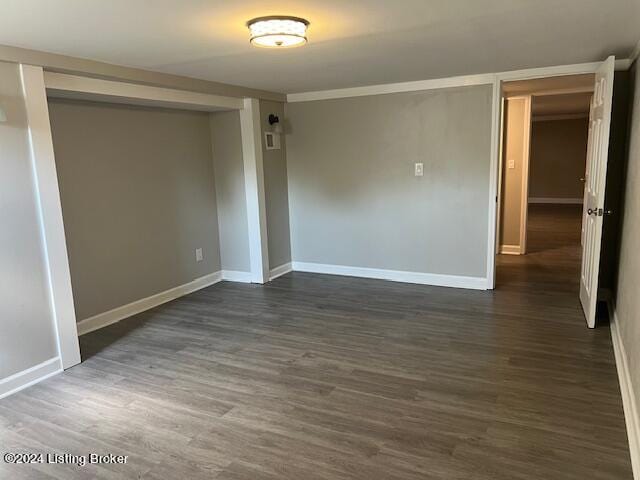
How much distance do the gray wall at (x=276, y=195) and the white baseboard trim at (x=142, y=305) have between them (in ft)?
2.37

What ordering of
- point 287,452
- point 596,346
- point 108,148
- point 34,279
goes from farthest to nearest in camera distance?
point 108,148 → point 596,346 → point 34,279 → point 287,452

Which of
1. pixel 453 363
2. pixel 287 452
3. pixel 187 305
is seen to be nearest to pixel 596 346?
pixel 453 363

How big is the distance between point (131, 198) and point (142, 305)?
994 millimetres

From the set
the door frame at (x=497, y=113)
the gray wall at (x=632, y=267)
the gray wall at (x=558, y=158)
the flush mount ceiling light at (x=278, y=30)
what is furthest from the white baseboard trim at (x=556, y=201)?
the flush mount ceiling light at (x=278, y=30)

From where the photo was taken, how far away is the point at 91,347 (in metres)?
3.58

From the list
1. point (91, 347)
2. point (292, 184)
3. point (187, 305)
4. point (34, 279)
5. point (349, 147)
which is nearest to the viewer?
point (34, 279)

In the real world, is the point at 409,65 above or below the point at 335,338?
above

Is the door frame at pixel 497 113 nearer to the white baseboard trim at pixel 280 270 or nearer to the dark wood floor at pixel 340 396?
the dark wood floor at pixel 340 396

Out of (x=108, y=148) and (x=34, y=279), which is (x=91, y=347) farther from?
(x=108, y=148)

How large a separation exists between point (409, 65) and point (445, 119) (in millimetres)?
1037

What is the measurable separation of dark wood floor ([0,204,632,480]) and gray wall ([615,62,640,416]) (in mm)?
244

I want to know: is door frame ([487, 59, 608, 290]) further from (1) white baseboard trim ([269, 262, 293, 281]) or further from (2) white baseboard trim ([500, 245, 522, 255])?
(1) white baseboard trim ([269, 262, 293, 281])

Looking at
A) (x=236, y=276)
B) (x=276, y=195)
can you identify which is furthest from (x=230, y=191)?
(x=236, y=276)

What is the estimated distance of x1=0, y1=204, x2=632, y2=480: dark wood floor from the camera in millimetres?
2174
